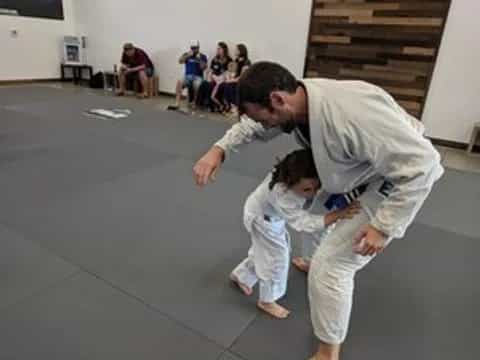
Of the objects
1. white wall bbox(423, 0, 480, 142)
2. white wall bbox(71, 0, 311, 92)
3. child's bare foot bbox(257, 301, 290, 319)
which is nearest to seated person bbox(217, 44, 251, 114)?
white wall bbox(71, 0, 311, 92)

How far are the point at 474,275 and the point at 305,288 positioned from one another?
1068mm

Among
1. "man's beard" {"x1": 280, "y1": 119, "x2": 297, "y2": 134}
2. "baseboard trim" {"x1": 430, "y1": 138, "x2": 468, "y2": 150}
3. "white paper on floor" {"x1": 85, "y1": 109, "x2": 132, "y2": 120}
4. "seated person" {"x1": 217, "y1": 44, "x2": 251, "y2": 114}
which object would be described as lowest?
"white paper on floor" {"x1": 85, "y1": 109, "x2": 132, "y2": 120}

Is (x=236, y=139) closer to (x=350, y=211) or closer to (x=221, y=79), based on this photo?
(x=350, y=211)

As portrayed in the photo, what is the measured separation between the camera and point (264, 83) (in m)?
1.11

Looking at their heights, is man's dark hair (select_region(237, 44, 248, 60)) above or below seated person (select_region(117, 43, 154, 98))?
above

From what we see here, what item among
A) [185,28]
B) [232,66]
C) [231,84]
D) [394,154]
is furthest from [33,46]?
[394,154]

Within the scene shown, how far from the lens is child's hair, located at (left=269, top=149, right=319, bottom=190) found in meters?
1.39

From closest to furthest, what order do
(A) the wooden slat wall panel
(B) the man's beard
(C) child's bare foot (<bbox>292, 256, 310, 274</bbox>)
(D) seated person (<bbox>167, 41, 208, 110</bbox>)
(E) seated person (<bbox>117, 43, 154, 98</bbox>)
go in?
1. (B) the man's beard
2. (C) child's bare foot (<bbox>292, 256, 310, 274</bbox>)
3. (A) the wooden slat wall panel
4. (D) seated person (<bbox>167, 41, 208, 110</bbox>)
5. (E) seated person (<bbox>117, 43, 154, 98</bbox>)

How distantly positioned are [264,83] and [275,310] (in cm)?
111

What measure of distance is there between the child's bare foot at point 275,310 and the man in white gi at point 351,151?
18.1 inches

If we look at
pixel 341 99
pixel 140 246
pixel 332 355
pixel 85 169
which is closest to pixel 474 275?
pixel 332 355

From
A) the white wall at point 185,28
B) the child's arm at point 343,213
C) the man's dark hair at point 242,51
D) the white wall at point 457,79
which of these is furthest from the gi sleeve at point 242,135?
→ the man's dark hair at point 242,51

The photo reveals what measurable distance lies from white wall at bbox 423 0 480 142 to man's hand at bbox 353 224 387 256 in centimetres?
514

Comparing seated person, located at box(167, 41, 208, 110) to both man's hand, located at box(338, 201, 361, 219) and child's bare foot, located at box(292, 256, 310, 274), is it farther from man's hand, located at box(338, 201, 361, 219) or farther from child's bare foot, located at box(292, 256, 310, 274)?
man's hand, located at box(338, 201, 361, 219)
